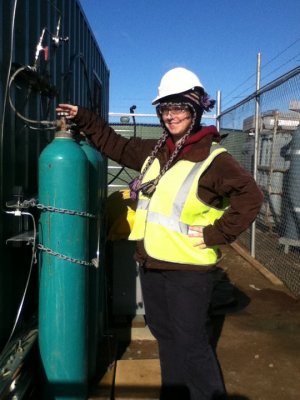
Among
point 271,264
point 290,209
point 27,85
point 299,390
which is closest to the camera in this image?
point 27,85

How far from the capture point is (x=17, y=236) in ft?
9.72

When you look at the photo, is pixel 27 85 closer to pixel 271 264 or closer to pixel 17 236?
pixel 17 236

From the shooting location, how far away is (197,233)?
2818 millimetres

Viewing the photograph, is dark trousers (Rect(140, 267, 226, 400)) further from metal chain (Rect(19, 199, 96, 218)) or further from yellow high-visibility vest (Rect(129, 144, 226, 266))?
metal chain (Rect(19, 199, 96, 218))

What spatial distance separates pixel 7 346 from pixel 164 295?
1.02 m

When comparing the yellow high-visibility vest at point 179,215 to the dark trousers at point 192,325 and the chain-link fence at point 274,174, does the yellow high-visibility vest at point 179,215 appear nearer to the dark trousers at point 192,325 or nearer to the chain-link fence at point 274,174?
the dark trousers at point 192,325

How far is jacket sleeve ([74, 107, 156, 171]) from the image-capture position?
127 inches

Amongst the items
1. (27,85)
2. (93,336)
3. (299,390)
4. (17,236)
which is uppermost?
(27,85)

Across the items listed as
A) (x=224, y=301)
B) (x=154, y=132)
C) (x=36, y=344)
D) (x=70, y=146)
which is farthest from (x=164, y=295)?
(x=154, y=132)

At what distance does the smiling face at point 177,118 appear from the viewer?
112 inches

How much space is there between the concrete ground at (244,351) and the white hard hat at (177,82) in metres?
2.01

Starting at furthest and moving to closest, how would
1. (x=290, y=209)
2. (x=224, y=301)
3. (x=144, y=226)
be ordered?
1. (x=290, y=209)
2. (x=224, y=301)
3. (x=144, y=226)

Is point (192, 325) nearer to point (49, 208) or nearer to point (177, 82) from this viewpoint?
point (49, 208)

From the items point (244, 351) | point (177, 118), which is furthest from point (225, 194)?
point (244, 351)
